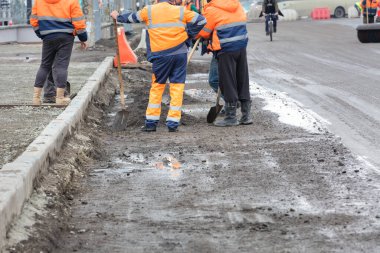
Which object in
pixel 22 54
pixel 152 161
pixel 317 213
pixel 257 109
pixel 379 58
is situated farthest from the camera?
pixel 22 54

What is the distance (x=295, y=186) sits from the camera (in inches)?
304

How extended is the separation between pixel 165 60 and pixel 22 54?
536 inches

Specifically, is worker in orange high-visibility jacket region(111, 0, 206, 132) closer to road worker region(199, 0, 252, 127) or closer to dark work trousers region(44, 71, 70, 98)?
road worker region(199, 0, 252, 127)

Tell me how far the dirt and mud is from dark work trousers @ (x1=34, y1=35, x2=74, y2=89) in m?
1.81

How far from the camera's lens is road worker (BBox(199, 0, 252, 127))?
38.9 feet

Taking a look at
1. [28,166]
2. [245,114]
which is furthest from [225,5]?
[28,166]

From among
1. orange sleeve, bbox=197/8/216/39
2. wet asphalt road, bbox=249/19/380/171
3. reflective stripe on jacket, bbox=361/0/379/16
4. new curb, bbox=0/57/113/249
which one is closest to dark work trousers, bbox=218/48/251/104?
orange sleeve, bbox=197/8/216/39

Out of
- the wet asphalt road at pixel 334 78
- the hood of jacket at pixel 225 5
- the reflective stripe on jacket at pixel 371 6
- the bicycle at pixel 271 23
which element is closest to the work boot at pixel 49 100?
the hood of jacket at pixel 225 5

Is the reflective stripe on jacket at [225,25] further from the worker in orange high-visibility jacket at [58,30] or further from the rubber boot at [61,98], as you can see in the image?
the rubber boot at [61,98]

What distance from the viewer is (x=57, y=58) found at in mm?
12852

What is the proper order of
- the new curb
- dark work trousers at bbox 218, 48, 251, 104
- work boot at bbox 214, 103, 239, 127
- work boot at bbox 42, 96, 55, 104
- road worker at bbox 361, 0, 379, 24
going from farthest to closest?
1. road worker at bbox 361, 0, 379, 24
2. work boot at bbox 42, 96, 55, 104
3. dark work trousers at bbox 218, 48, 251, 104
4. work boot at bbox 214, 103, 239, 127
5. the new curb

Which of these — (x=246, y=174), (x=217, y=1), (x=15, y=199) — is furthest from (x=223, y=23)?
(x=15, y=199)

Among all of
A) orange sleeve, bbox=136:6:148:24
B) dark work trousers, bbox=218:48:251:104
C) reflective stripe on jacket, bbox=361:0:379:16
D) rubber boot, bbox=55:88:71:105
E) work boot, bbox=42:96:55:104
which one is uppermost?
orange sleeve, bbox=136:6:148:24

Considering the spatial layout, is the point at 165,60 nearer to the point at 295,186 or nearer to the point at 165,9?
the point at 165,9
